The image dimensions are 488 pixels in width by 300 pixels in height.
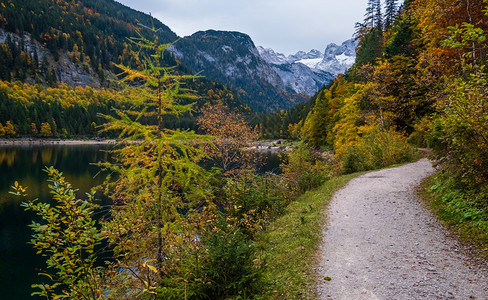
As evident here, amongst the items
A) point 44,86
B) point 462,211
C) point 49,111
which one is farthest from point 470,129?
point 44,86

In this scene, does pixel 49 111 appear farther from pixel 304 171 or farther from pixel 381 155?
pixel 381 155

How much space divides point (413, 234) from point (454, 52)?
16790 millimetres

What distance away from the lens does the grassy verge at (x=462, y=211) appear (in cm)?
642

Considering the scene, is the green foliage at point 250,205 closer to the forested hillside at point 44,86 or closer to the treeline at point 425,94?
the treeline at point 425,94

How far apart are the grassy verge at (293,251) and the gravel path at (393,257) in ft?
1.08

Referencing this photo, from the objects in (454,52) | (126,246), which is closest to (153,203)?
(126,246)

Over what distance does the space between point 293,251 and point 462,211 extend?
544cm

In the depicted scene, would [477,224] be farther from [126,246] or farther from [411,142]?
[411,142]

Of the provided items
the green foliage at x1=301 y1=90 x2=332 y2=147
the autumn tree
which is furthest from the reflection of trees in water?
the green foliage at x1=301 y1=90 x2=332 y2=147

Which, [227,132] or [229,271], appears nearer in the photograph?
[229,271]

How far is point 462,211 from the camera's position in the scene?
7629 mm

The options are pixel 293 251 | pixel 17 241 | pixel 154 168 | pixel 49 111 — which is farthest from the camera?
pixel 49 111

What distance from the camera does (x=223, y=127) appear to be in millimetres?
18516

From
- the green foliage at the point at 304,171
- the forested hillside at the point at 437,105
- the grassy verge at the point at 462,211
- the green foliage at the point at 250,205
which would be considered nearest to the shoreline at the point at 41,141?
the green foliage at the point at 304,171
